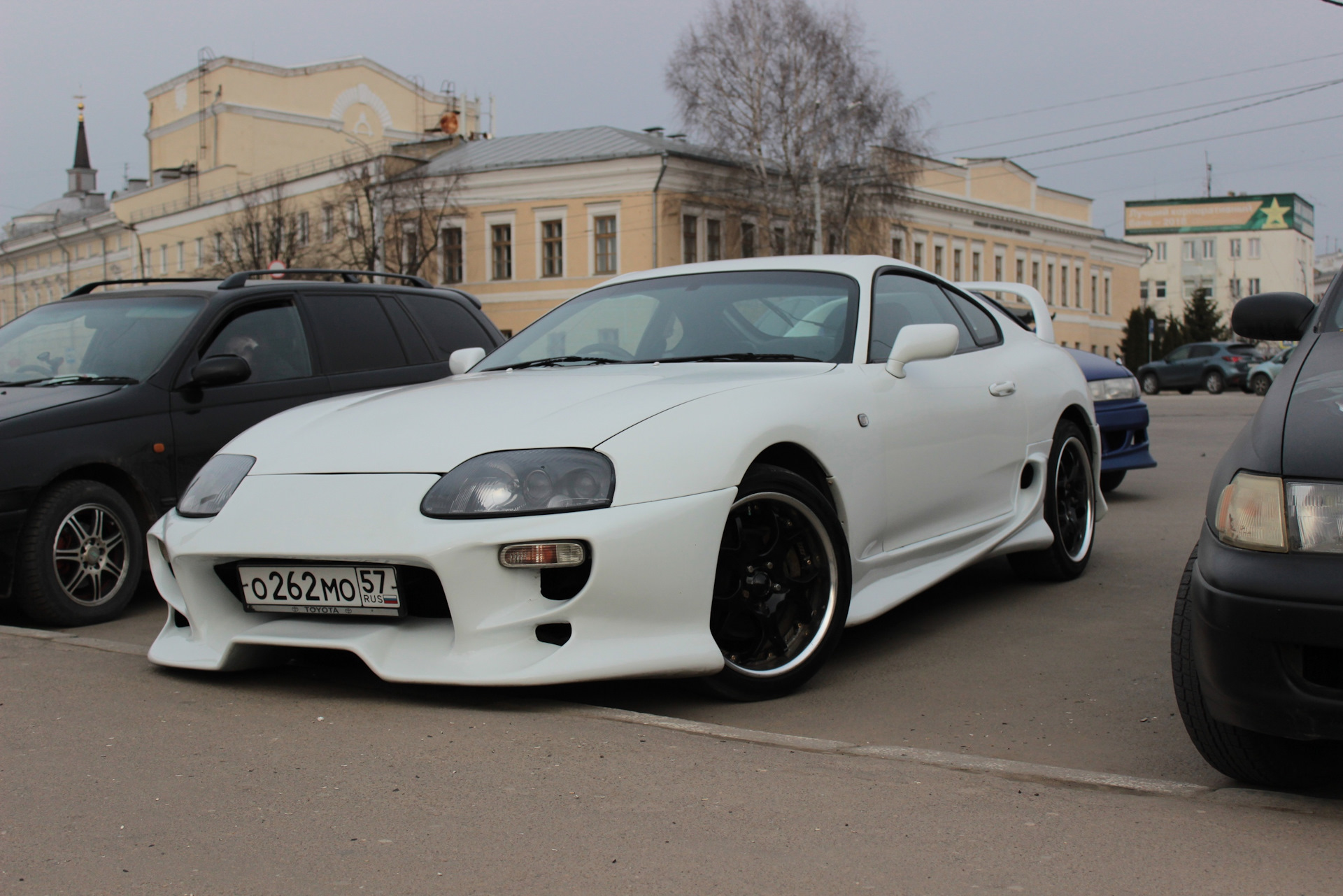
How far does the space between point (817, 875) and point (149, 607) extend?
165 inches

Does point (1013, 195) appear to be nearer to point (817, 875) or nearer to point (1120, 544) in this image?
point (1120, 544)

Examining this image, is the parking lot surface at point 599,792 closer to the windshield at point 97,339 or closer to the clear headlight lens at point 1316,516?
the clear headlight lens at point 1316,516

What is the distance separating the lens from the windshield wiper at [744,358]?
443 cm

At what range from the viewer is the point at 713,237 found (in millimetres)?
47562

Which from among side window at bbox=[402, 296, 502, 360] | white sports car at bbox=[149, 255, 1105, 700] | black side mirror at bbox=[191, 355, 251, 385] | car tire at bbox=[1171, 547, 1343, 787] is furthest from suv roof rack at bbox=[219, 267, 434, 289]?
car tire at bbox=[1171, 547, 1343, 787]

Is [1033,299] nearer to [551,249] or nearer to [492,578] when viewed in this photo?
[492,578]

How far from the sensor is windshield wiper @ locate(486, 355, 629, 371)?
185 inches

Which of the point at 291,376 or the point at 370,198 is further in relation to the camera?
the point at 370,198

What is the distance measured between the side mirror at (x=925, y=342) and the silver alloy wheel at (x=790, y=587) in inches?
31.6

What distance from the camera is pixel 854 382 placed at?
4312 mm

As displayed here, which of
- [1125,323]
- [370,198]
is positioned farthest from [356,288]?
[1125,323]

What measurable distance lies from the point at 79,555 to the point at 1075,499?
4363mm

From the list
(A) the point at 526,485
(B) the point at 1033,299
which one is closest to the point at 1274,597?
(A) the point at 526,485

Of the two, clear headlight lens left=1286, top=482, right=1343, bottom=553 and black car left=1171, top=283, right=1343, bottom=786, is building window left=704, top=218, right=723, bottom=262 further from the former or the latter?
clear headlight lens left=1286, top=482, right=1343, bottom=553
